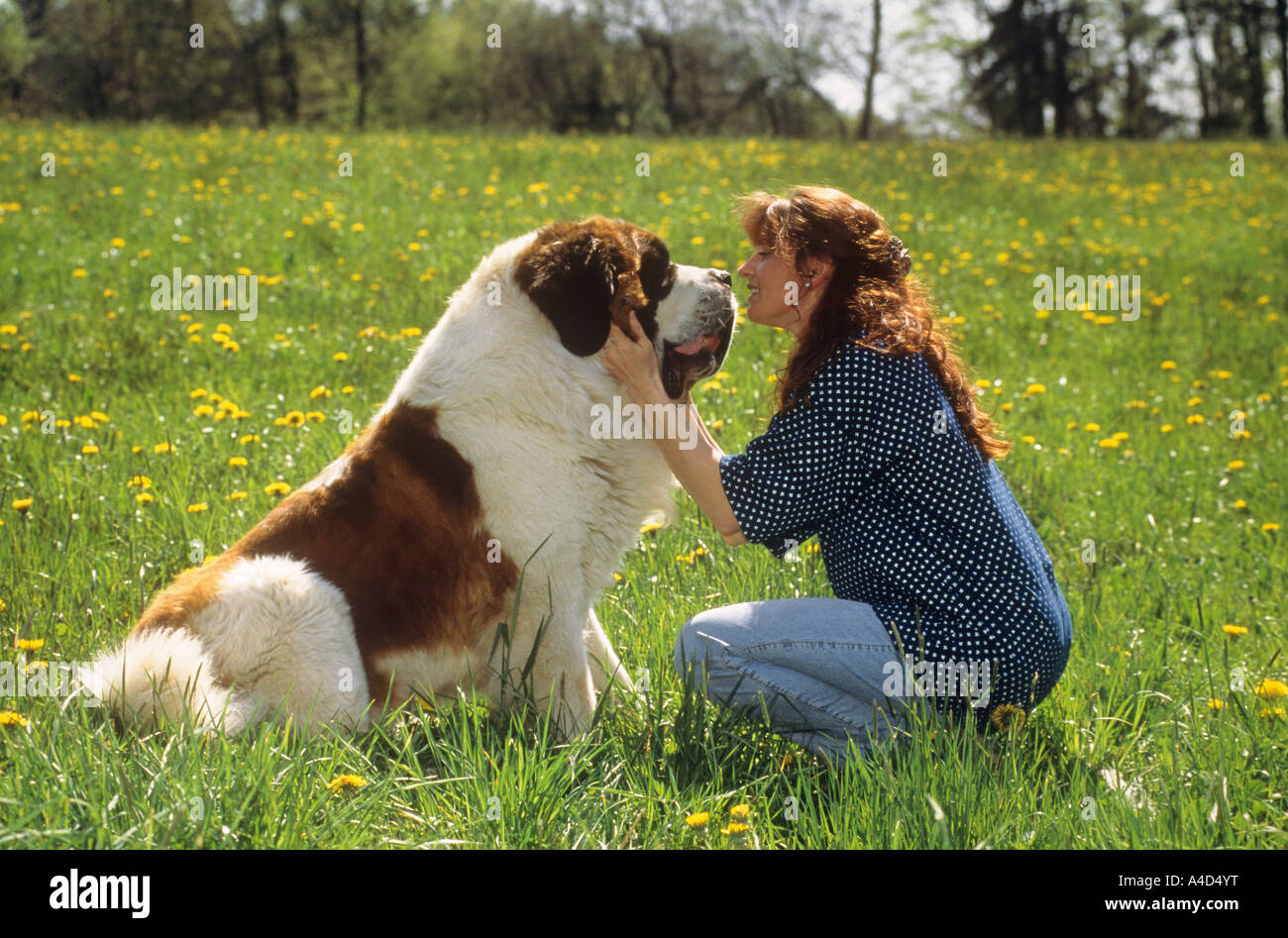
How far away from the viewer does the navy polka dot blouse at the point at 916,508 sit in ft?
9.35

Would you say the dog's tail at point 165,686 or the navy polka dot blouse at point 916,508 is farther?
the navy polka dot blouse at point 916,508

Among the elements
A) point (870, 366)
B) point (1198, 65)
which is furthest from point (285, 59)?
point (870, 366)

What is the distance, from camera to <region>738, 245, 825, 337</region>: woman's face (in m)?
3.12

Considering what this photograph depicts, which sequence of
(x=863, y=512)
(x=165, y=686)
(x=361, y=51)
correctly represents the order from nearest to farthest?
(x=165, y=686) < (x=863, y=512) < (x=361, y=51)

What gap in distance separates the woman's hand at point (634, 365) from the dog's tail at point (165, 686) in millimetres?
1432

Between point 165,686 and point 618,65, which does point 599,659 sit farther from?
point 618,65

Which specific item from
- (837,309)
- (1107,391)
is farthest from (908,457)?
(1107,391)

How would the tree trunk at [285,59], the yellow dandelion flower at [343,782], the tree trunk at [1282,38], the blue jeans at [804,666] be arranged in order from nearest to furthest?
the yellow dandelion flower at [343,782]
the blue jeans at [804,666]
the tree trunk at [1282,38]
the tree trunk at [285,59]

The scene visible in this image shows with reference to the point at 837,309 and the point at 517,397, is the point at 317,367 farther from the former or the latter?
the point at 837,309

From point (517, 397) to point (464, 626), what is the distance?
70cm

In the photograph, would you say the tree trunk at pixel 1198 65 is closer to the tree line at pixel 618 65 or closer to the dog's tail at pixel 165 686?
the tree line at pixel 618 65

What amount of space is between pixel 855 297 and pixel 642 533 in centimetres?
188

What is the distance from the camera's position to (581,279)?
3.08 m

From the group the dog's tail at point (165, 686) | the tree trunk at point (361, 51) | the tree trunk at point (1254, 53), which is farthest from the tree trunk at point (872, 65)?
the dog's tail at point (165, 686)
